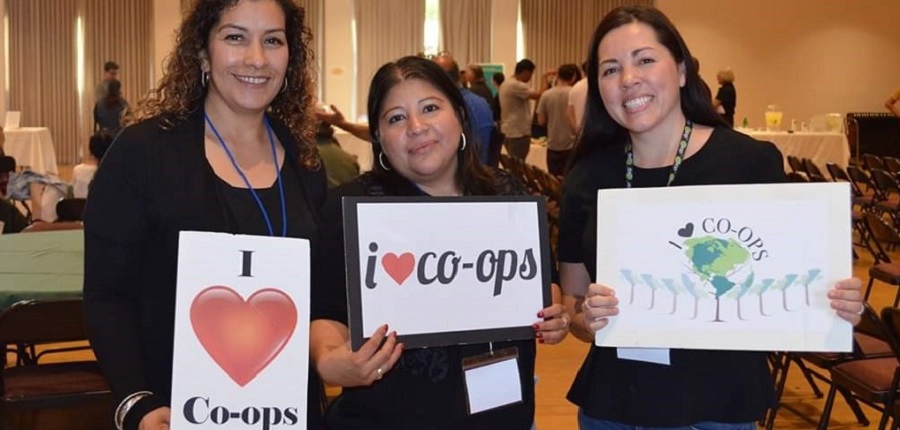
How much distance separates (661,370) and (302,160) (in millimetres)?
862

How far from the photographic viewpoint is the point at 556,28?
17859mm

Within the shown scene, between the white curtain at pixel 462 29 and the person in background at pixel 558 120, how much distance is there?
6.29 metres

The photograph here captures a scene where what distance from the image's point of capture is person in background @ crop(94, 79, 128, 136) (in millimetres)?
13547

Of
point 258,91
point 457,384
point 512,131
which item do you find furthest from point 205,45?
point 512,131

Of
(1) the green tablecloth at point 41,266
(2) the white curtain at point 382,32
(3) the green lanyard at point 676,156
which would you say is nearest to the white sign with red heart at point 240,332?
(3) the green lanyard at point 676,156

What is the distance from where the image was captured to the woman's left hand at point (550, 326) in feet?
6.53

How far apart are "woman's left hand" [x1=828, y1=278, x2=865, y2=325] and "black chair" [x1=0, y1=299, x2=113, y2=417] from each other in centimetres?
234

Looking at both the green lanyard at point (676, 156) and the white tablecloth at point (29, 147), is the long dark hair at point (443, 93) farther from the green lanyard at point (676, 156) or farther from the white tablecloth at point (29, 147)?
the white tablecloth at point (29, 147)

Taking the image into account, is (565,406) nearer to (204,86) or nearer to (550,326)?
(550,326)

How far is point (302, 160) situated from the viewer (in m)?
2.05

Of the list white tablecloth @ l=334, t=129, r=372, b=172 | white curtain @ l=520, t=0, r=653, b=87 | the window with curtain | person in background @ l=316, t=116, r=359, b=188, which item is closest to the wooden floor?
person in background @ l=316, t=116, r=359, b=188

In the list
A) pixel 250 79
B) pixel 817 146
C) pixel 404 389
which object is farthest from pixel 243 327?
pixel 817 146

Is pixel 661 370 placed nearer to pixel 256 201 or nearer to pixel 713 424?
pixel 713 424

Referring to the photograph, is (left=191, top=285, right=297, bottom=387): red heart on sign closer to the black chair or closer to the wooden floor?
the black chair
